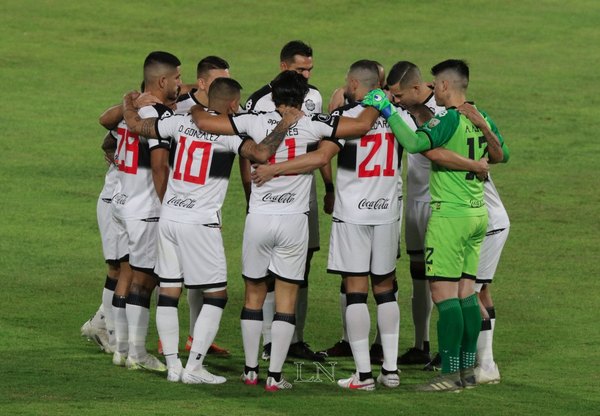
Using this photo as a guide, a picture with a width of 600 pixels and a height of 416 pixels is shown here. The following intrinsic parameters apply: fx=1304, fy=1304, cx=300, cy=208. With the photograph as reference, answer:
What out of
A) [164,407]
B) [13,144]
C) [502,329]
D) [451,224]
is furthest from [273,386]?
[13,144]

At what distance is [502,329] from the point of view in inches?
458

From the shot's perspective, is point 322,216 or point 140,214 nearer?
point 140,214

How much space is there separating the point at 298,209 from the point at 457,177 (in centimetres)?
115

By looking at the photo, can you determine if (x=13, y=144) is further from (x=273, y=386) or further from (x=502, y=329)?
(x=273, y=386)

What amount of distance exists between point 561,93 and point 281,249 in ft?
51.4

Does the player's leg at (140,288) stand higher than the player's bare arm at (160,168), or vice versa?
the player's bare arm at (160,168)

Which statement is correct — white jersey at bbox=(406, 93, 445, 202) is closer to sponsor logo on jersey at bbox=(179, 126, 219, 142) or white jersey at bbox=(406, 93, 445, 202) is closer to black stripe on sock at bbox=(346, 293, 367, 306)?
black stripe on sock at bbox=(346, 293, 367, 306)

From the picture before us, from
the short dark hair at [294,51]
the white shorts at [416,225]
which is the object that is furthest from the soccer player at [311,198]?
the white shorts at [416,225]

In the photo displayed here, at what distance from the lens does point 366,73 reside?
955cm

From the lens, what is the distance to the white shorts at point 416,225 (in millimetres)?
10398

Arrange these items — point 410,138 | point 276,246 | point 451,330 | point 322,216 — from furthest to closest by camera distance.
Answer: point 322,216 < point 276,246 < point 451,330 < point 410,138

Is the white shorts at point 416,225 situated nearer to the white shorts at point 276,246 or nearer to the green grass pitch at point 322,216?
the green grass pitch at point 322,216

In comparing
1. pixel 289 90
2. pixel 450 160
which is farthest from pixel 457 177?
pixel 289 90

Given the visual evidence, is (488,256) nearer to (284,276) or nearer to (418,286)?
(418,286)
